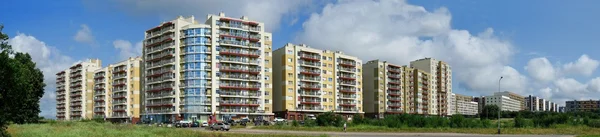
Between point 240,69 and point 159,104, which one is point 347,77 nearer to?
point 240,69

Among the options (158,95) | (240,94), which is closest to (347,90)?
(240,94)

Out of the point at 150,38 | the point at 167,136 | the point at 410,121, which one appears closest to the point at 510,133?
the point at 410,121

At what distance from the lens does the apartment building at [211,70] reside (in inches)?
5349

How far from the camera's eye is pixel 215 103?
136250mm

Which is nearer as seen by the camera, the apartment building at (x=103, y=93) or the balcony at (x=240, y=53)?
the balcony at (x=240, y=53)

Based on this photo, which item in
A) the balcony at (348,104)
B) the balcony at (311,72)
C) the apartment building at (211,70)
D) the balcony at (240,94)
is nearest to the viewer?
the apartment building at (211,70)

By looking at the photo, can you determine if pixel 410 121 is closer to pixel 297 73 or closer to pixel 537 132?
pixel 537 132

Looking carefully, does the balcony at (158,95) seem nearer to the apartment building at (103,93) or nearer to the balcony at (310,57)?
the balcony at (310,57)

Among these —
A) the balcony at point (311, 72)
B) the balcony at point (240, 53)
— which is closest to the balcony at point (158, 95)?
the balcony at point (240, 53)

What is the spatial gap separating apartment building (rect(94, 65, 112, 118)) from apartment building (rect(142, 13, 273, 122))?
43.7m

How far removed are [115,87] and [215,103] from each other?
5245cm

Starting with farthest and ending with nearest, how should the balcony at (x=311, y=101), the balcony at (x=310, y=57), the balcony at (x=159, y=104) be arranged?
the balcony at (x=310, y=57) < the balcony at (x=311, y=101) < the balcony at (x=159, y=104)

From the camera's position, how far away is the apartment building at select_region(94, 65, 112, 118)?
183 metres

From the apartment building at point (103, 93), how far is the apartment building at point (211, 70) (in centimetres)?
4374
